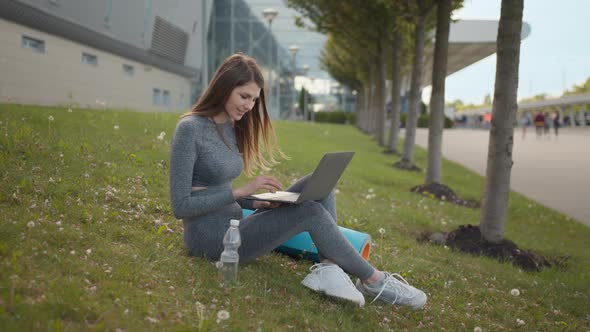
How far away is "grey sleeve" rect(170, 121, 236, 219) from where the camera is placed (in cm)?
398

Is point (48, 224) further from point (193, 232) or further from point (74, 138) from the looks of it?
point (74, 138)

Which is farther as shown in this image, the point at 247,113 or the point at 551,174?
the point at 551,174

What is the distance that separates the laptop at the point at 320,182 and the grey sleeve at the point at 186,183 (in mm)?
326

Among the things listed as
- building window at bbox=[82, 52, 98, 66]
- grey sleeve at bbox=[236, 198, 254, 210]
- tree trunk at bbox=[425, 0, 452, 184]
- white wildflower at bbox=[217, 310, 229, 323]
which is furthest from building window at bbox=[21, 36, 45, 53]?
white wildflower at bbox=[217, 310, 229, 323]

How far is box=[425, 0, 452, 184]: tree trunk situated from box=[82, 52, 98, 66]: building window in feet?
49.3

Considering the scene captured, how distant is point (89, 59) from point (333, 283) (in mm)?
20898

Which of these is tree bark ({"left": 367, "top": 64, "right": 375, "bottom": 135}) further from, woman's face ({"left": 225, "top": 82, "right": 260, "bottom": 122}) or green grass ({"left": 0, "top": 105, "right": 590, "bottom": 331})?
woman's face ({"left": 225, "top": 82, "right": 260, "bottom": 122})

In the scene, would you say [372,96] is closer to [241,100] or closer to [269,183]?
[241,100]

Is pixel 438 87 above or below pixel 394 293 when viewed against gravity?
above

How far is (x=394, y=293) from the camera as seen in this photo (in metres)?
4.27

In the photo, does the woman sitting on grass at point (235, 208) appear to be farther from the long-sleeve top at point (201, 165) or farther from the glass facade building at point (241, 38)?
the glass facade building at point (241, 38)

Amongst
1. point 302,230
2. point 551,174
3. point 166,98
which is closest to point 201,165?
point 302,230

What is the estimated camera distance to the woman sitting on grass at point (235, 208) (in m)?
4.01

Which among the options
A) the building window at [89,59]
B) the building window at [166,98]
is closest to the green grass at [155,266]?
the building window at [89,59]
